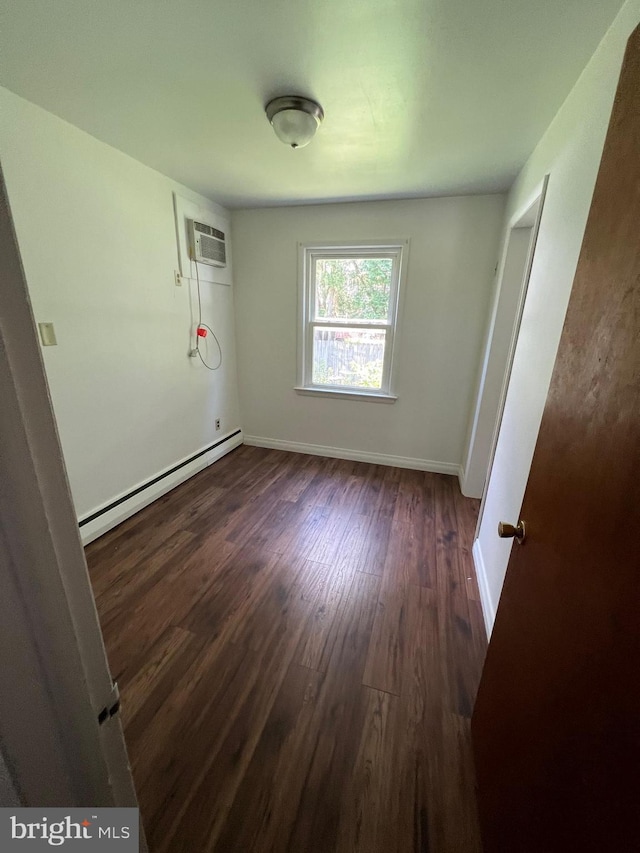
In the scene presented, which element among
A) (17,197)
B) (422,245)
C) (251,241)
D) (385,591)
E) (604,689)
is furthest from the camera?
(251,241)

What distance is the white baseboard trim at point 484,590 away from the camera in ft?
5.03

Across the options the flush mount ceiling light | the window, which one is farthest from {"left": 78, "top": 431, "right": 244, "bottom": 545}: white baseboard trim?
the flush mount ceiling light

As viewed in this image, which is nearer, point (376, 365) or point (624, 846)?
point (624, 846)

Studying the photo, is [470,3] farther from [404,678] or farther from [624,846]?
[404,678]

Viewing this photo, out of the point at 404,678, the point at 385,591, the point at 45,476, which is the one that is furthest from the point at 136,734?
the point at 45,476

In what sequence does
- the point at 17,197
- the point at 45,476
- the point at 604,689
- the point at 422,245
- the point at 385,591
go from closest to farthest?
the point at 45,476, the point at 604,689, the point at 17,197, the point at 385,591, the point at 422,245

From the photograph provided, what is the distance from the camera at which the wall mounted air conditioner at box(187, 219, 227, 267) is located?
2.54 m

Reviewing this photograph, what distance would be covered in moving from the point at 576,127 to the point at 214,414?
9.72ft

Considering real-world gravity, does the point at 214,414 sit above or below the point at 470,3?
below

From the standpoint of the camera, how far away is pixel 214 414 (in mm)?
3191

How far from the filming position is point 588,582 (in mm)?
568

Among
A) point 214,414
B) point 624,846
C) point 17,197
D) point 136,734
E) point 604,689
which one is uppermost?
point 17,197

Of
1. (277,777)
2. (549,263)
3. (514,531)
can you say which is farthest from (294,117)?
(277,777)

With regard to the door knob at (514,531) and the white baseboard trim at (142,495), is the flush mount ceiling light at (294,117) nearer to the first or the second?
the door knob at (514,531)
